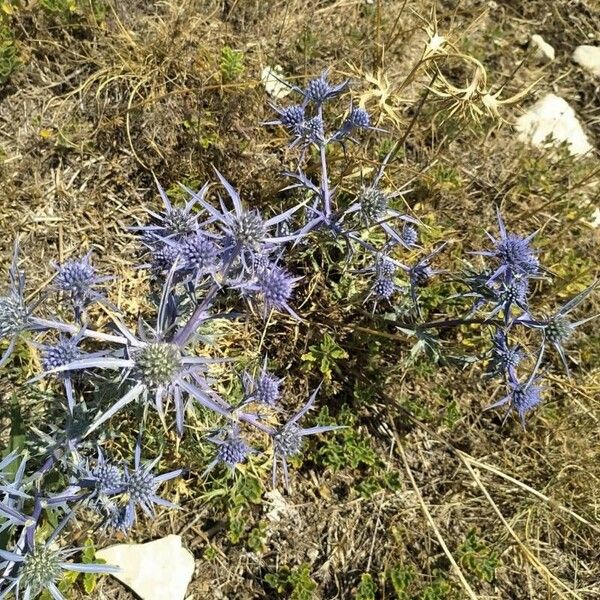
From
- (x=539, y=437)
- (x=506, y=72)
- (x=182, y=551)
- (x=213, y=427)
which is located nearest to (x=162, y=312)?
(x=213, y=427)

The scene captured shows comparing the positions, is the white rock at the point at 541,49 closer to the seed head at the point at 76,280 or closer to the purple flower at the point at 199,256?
the purple flower at the point at 199,256

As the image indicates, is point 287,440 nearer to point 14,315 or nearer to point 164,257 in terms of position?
point 164,257

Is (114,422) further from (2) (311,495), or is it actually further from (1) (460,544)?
(1) (460,544)

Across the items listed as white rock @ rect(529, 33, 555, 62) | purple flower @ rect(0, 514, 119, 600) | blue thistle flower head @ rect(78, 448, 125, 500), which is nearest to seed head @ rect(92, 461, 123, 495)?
blue thistle flower head @ rect(78, 448, 125, 500)

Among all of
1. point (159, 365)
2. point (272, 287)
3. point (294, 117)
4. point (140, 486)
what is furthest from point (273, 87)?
point (140, 486)

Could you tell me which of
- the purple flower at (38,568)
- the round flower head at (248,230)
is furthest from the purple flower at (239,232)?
the purple flower at (38,568)
